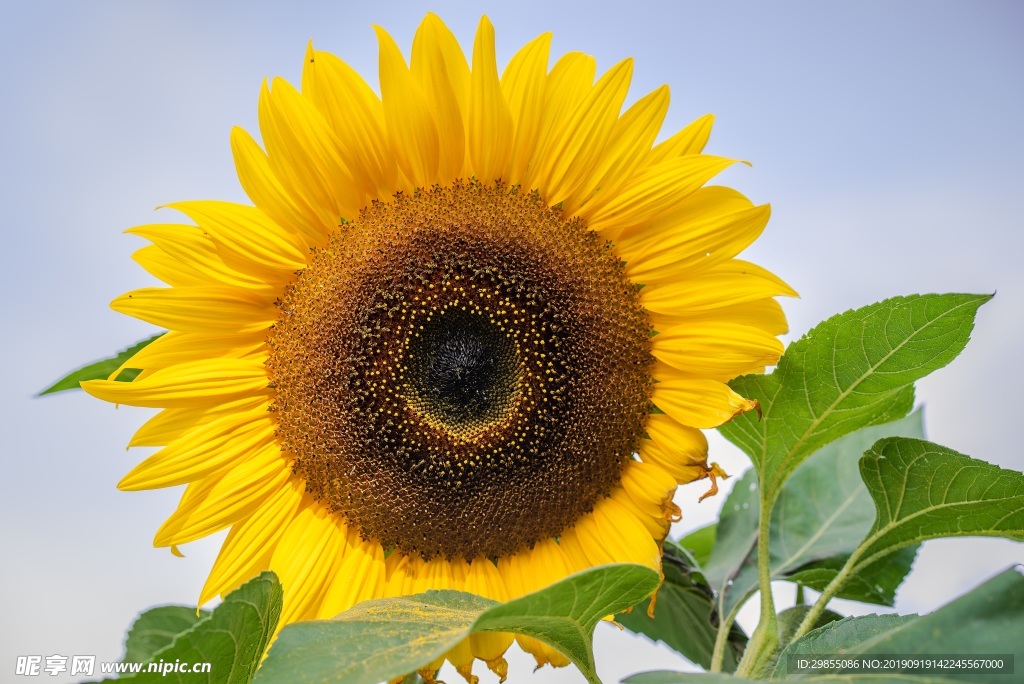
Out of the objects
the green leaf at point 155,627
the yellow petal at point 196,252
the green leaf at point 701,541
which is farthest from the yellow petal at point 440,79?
the green leaf at point 701,541

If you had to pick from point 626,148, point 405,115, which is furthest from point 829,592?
point 405,115

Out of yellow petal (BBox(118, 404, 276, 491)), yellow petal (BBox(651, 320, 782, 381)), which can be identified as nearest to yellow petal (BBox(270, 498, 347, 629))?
yellow petal (BBox(118, 404, 276, 491))

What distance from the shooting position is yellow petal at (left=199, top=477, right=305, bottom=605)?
1444mm

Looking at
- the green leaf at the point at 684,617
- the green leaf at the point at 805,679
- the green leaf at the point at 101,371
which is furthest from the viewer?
the green leaf at the point at 684,617

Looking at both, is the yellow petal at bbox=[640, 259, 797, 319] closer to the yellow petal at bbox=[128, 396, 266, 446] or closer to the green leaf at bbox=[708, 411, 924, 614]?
the green leaf at bbox=[708, 411, 924, 614]

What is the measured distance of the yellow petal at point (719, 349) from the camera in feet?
4.62

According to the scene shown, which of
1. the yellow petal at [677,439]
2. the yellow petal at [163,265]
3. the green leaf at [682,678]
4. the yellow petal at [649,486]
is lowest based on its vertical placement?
the green leaf at [682,678]

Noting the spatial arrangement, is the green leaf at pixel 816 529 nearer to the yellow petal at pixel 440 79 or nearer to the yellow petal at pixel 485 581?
the yellow petal at pixel 485 581

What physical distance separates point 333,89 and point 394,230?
0.79 ft

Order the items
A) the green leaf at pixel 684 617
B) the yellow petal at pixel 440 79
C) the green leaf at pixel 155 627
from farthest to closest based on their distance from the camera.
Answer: the green leaf at pixel 684 617 < the green leaf at pixel 155 627 < the yellow petal at pixel 440 79

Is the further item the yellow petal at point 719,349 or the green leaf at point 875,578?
the green leaf at point 875,578

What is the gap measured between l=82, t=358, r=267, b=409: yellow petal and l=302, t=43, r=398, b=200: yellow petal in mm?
388

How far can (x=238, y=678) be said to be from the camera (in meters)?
1.12

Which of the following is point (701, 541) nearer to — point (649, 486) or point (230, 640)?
point (649, 486)
